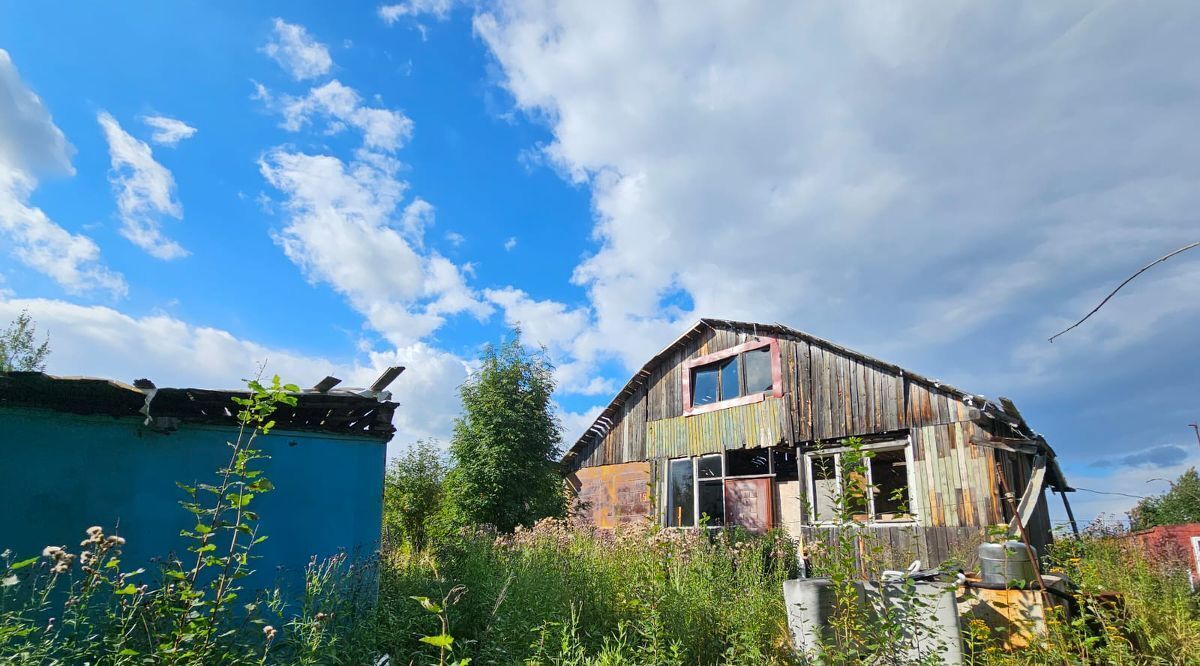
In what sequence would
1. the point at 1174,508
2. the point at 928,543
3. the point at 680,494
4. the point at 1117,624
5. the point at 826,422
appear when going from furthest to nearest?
the point at 1174,508, the point at 680,494, the point at 826,422, the point at 928,543, the point at 1117,624

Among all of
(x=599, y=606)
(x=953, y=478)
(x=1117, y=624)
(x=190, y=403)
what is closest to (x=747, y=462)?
(x=953, y=478)

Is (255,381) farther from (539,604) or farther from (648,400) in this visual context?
(648,400)

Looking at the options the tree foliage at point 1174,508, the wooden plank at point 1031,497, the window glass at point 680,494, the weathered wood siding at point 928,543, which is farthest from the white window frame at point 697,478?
the tree foliage at point 1174,508

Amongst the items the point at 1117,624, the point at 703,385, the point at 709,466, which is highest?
the point at 703,385

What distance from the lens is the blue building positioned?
17.9ft

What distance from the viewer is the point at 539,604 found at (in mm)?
5414

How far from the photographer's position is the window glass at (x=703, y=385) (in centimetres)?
1455

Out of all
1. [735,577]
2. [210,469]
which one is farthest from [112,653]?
[735,577]

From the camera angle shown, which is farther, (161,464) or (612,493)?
(612,493)

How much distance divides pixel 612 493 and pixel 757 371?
5.00 metres

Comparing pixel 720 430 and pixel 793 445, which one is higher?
pixel 720 430

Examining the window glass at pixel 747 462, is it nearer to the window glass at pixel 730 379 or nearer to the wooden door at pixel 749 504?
the wooden door at pixel 749 504

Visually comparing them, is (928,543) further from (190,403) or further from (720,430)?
(190,403)

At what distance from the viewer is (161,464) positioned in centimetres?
594
